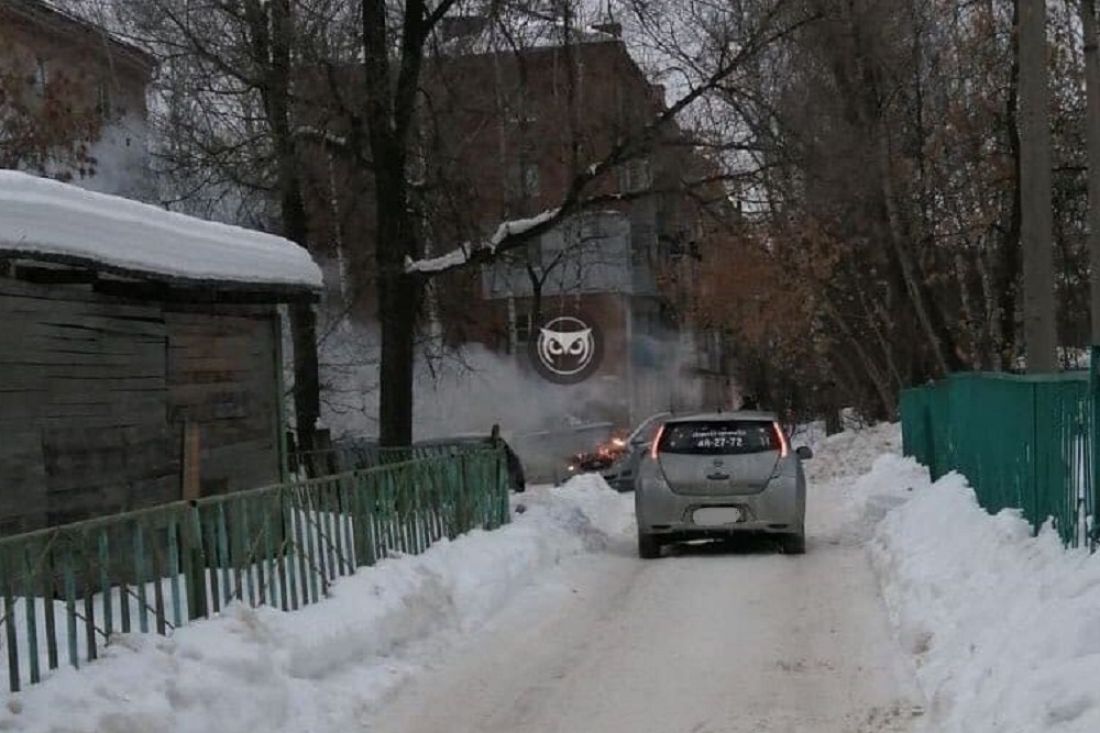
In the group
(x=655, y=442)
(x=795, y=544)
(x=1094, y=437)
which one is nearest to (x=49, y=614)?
(x=1094, y=437)

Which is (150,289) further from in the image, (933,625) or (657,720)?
(933,625)

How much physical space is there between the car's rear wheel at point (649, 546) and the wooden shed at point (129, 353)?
4.13 m

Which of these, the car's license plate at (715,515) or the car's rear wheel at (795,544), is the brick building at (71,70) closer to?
the car's license plate at (715,515)

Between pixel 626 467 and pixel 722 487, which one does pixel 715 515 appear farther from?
pixel 626 467

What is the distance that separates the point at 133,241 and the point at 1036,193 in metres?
9.00

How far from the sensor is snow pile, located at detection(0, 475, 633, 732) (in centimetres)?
655

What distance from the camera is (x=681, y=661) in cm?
941

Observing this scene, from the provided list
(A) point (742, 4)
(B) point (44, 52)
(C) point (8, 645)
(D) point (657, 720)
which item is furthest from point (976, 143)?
(C) point (8, 645)

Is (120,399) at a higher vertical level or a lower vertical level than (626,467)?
higher

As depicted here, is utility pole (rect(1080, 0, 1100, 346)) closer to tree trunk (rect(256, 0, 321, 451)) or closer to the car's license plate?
the car's license plate

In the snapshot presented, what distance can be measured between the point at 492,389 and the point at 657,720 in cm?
3484

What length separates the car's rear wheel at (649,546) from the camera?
1541 centimetres

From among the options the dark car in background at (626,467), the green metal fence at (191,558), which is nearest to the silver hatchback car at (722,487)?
the green metal fence at (191,558)

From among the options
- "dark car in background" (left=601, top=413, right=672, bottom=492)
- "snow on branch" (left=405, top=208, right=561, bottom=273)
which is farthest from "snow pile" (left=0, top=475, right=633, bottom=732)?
"dark car in background" (left=601, top=413, right=672, bottom=492)
